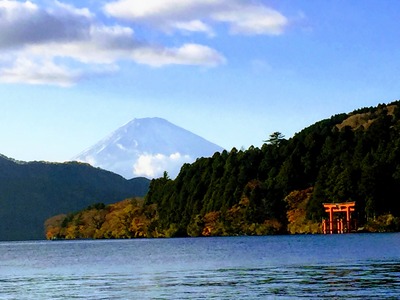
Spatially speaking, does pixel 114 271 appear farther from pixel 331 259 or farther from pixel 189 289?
pixel 189 289

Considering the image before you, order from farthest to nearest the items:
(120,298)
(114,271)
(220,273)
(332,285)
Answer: (114,271) < (220,273) < (332,285) < (120,298)

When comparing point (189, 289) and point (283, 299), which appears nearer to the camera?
point (283, 299)

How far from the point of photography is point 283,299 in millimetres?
51719

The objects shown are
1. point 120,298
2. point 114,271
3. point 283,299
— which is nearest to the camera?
point 283,299

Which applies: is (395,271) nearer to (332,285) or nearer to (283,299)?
(332,285)

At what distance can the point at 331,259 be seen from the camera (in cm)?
9394

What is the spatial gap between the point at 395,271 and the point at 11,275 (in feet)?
124

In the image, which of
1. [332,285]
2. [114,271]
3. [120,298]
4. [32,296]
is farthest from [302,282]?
[114,271]

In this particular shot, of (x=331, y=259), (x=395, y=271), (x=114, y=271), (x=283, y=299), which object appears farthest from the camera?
(x=331, y=259)

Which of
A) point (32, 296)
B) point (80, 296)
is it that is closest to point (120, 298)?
point (80, 296)

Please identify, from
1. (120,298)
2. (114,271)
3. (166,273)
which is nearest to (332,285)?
(120,298)

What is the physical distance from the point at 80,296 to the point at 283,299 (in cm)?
1349

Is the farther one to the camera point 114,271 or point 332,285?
point 114,271

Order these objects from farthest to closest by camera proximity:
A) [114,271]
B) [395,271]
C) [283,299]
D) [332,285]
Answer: [114,271] < [395,271] < [332,285] < [283,299]
